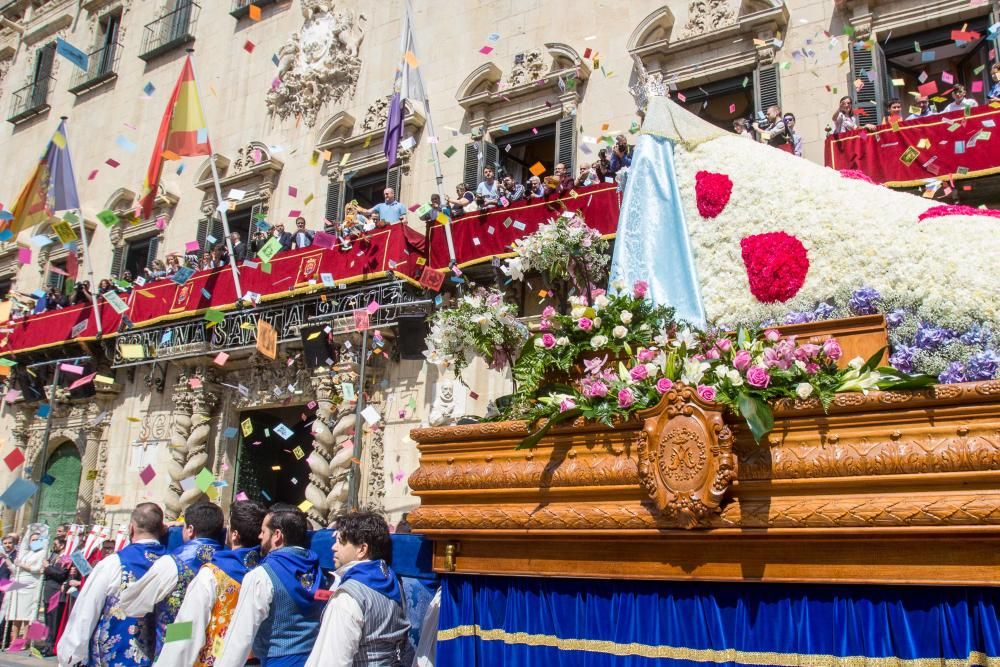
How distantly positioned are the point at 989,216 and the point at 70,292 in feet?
54.1

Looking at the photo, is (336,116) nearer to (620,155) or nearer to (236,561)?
(620,155)

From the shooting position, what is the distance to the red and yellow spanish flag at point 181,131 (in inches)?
508

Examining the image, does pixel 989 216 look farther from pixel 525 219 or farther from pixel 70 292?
pixel 70 292

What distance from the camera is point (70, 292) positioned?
52.2 feet

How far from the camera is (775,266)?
3705mm

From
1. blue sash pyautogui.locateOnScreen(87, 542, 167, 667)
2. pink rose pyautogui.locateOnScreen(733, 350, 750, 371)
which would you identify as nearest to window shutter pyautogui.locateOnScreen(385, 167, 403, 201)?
blue sash pyautogui.locateOnScreen(87, 542, 167, 667)

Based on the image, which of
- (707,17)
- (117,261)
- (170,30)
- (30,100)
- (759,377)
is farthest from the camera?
(30,100)

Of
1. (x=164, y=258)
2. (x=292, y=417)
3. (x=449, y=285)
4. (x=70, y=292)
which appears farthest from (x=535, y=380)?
(x=70, y=292)

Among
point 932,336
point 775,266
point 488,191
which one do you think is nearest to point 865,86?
point 488,191

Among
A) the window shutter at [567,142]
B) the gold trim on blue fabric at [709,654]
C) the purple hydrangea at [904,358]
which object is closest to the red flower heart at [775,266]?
the purple hydrangea at [904,358]

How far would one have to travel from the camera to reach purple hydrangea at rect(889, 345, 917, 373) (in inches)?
123

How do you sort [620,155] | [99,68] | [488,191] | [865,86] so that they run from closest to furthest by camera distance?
[865,86] → [620,155] → [488,191] → [99,68]

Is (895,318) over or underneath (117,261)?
underneath

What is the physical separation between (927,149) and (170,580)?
7.44 metres
